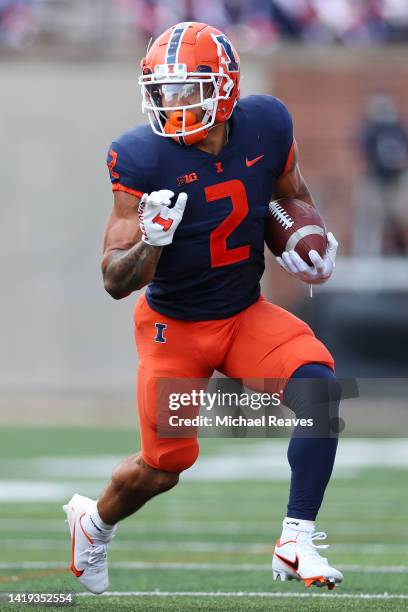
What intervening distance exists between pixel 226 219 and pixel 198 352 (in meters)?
0.43

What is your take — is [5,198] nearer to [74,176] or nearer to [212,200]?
[74,176]

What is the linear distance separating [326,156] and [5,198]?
355cm

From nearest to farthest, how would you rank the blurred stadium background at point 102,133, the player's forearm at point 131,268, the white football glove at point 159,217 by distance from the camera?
the white football glove at point 159,217, the player's forearm at point 131,268, the blurred stadium background at point 102,133

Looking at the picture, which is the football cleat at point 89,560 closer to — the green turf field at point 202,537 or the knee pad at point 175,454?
the green turf field at point 202,537

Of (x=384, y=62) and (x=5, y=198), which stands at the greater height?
(x=384, y=62)

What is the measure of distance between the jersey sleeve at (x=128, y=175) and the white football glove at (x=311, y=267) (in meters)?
0.51

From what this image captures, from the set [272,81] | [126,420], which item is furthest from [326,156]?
[126,420]

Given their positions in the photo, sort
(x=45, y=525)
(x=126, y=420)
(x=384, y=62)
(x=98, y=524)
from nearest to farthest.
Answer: (x=98, y=524) → (x=45, y=525) → (x=126, y=420) → (x=384, y=62)

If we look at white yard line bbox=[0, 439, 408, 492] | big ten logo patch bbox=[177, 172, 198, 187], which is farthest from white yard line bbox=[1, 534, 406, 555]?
big ten logo patch bbox=[177, 172, 198, 187]

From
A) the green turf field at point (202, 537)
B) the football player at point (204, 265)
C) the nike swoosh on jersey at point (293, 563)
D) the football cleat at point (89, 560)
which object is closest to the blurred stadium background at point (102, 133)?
the green turf field at point (202, 537)

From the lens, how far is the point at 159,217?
4.01m

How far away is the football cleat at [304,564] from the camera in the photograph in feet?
13.1

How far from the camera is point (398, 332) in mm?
12781

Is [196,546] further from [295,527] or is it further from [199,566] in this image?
[295,527]
